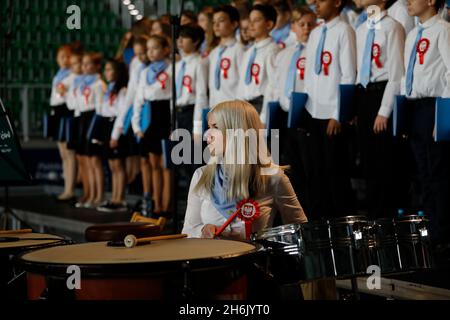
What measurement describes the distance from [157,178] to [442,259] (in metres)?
3.47

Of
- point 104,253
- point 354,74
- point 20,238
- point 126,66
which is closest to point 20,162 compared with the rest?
point 20,238

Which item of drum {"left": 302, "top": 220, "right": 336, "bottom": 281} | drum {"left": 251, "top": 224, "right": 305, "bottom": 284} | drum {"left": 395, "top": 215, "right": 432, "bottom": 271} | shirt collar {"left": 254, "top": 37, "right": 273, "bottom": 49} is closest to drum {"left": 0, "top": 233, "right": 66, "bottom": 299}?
drum {"left": 251, "top": 224, "right": 305, "bottom": 284}

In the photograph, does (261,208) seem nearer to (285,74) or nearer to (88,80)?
(285,74)

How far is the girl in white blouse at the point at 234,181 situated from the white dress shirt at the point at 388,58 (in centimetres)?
171

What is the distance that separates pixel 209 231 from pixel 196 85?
3.71 metres

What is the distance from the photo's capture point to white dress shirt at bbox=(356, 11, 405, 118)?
520 cm

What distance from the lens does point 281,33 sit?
7.16m

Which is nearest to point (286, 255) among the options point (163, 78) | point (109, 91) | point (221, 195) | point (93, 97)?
point (221, 195)

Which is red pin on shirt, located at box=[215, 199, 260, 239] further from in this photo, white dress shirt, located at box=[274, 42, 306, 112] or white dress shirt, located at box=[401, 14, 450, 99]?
white dress shirt, located at box=[274, 42, 306, 112]

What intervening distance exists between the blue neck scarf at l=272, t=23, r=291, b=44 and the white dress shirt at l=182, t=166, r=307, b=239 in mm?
3564

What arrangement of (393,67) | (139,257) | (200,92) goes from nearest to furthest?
1. (139,257)
2. (393,67)
3. (200,92)

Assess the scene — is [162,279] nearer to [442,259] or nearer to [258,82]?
[442,259]

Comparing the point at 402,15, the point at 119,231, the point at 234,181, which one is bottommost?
the point at 119,231

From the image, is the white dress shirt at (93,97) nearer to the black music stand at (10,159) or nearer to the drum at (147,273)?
the black music stand at (10,159)
